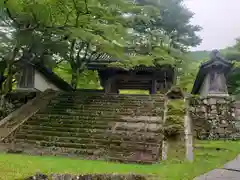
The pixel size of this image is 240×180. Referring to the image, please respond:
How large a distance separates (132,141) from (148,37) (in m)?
11.4

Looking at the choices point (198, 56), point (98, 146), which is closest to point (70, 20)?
point (98, 146)

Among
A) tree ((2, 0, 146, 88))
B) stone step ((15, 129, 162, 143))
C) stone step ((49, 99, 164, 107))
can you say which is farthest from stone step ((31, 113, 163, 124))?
tree ((2, 0, 146, 88))

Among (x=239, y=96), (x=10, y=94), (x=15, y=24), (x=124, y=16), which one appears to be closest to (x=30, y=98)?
(x=10, y=94)

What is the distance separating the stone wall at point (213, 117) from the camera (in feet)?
39.5

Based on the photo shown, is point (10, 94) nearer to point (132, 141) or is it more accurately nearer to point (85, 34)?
point (85, 34)

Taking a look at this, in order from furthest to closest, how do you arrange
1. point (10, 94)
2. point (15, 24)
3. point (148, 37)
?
point (148, 37) → point (10, 94) → point (15, 24)

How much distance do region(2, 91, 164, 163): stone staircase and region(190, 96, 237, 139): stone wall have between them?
1570 millimetres

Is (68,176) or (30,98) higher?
(30,98)

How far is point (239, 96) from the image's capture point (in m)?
17.8

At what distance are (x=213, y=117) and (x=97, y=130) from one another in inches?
195

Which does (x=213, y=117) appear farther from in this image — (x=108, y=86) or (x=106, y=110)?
(x=108, y=86)

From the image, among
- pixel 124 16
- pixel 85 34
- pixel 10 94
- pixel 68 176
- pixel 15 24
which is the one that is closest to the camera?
pixel 68 176

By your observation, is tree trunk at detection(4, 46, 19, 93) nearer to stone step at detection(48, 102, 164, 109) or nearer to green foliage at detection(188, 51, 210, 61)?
stone step at detection(48, 102, 164, 109)

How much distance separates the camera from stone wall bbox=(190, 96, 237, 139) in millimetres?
12031
